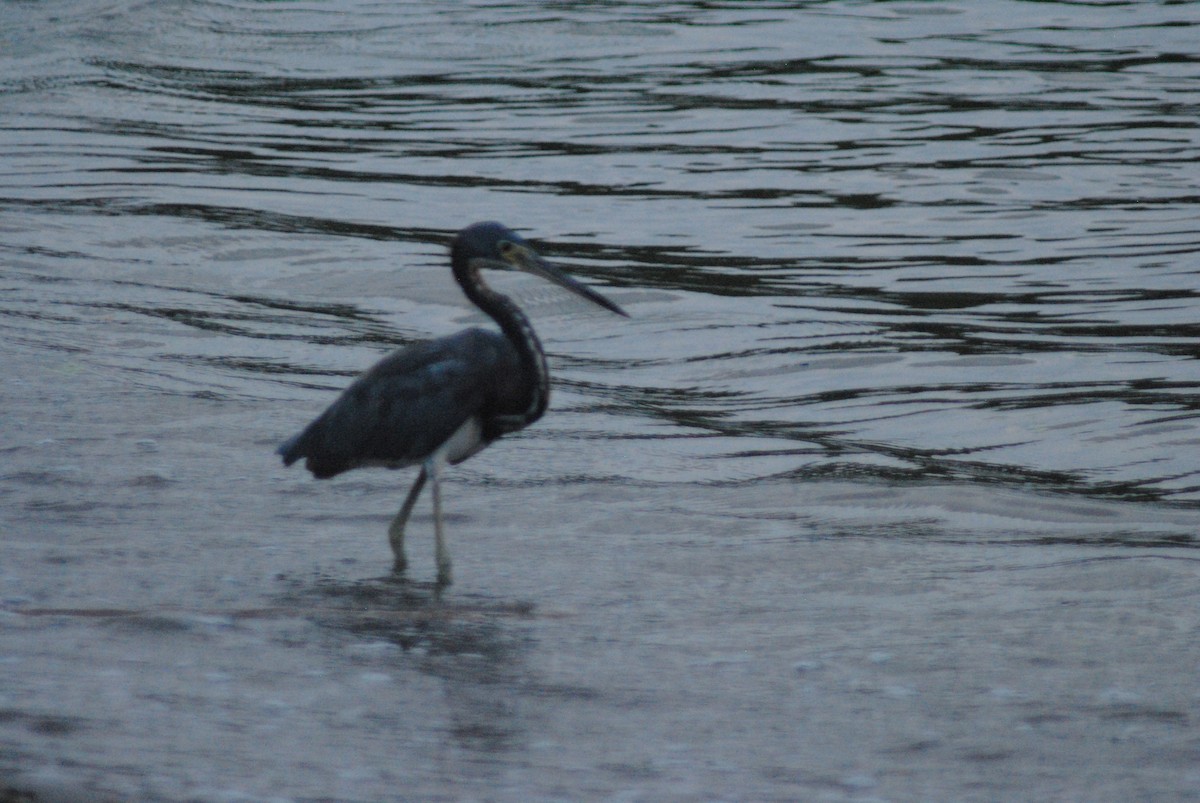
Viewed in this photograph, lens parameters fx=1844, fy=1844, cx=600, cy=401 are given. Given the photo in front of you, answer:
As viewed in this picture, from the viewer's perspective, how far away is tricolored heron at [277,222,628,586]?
7.32 metres

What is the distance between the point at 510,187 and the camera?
16.2 m

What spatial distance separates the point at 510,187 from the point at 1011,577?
31.5 feet

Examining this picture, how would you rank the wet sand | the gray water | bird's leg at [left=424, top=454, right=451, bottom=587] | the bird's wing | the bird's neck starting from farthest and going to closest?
the bird's neck < the bird's wing < bird's leg at [left=424, top=454, right=451, bottom=587] < the gray water < the wet sand

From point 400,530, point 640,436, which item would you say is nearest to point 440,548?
point 400,530

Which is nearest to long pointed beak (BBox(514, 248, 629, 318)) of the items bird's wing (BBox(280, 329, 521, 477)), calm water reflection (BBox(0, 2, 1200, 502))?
bird's wing (BBox(280, 329, 521, 477))

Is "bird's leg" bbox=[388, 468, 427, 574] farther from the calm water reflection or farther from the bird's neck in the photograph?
the calm water reflection

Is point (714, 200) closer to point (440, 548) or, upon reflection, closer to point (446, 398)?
point (446, 398)

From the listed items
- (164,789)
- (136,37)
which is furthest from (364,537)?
(136,37)

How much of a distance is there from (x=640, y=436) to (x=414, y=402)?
2.67 meters

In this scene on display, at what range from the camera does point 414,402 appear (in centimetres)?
730

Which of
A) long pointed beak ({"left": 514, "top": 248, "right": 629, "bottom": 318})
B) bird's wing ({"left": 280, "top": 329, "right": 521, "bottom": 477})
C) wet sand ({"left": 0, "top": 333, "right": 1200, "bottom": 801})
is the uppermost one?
long pointed beak ({"left": 514, "top": 248, "right": 629, "bottom": 318})

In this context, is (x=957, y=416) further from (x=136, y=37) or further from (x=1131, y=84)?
(x=136, y=37)

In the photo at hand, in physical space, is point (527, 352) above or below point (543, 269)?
below

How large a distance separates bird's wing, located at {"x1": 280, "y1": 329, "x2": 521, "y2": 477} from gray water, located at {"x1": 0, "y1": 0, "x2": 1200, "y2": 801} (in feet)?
1.49
